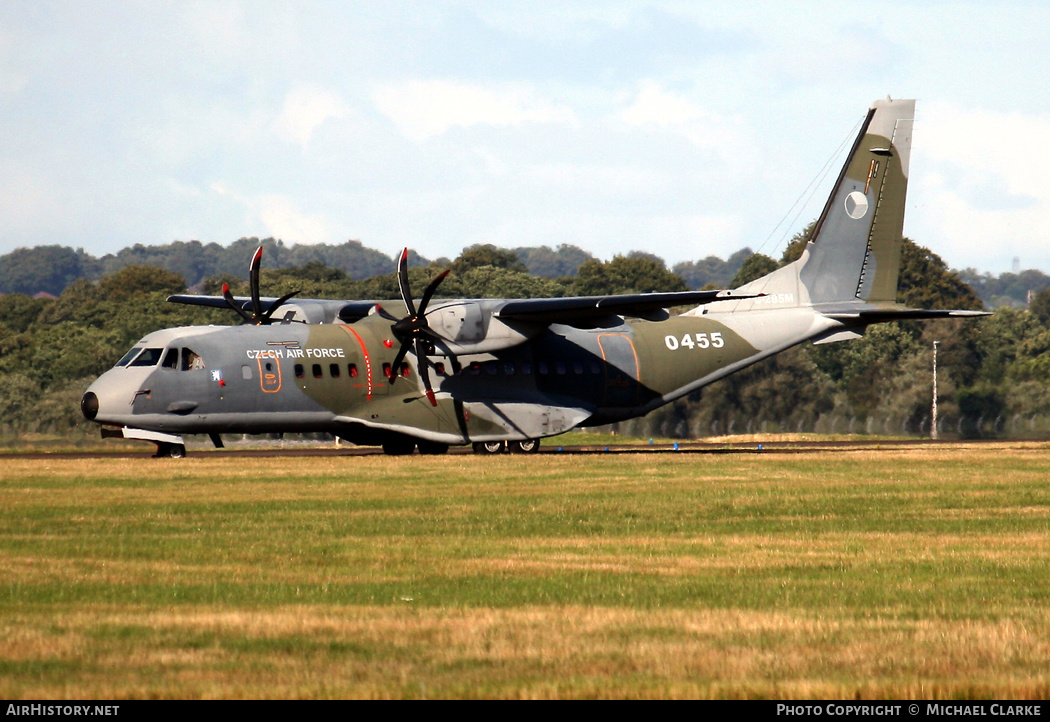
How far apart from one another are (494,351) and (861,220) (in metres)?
12.5

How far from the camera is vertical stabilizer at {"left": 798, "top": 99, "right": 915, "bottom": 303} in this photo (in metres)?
38.9

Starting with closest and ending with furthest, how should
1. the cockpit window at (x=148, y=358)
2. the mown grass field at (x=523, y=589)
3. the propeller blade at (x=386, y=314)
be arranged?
the mown grass field at (x=523, y=589) → the cockpit window at (x=148, y=358) → the propeller blade at (x=386, y=314)

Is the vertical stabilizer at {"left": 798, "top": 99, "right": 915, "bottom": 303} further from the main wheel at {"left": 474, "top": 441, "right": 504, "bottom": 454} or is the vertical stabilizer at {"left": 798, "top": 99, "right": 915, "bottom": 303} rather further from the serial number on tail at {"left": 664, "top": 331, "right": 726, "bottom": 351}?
the main wheel at {"left": 474, "top": 441, "right": 504, "bottom": 454}

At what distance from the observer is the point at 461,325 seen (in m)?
33.7

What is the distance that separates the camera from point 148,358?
105 feet

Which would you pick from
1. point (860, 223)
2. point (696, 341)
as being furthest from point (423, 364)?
point (860, 223)

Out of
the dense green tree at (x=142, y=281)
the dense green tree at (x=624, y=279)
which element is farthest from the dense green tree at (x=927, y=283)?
the dense green tree at (x=142, y=281)

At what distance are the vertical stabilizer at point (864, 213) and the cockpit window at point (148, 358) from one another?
Answer: 18.6m

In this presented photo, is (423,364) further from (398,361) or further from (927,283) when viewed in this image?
(927,283)

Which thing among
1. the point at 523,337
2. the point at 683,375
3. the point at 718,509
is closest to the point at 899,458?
the point at 683,375

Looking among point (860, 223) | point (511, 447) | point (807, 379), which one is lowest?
point (511, 447)

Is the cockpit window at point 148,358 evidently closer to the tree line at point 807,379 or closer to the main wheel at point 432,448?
the main wheel at point 432,448

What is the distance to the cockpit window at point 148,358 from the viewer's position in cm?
3189

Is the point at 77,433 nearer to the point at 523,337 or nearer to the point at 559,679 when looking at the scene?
the point at 523,337
